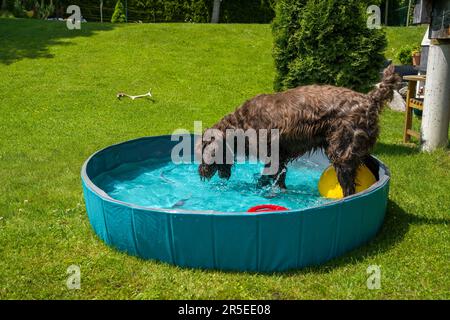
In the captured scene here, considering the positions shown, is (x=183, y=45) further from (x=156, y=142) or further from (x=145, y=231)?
(x=145, y=231)

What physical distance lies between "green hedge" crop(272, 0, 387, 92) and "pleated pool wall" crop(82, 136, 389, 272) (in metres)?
4.08

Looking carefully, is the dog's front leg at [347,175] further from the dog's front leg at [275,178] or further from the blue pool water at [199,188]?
the dog's front leg at [275,178]

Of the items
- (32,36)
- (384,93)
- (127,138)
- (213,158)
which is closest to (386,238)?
(384,93)

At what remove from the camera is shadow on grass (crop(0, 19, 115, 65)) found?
17.4 metres

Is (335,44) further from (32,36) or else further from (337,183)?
(32,36)

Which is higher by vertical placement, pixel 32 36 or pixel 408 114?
pixel 32 36

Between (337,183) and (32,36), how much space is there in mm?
17463

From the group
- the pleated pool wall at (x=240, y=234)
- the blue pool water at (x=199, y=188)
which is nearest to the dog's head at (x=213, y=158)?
the blue pool water at (x=199, y=188)

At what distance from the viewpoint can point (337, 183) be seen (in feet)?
20.6

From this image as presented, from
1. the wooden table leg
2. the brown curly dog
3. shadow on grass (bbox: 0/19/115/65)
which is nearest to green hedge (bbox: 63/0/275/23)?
shadow on grass (bbox: 0/19/115/65)

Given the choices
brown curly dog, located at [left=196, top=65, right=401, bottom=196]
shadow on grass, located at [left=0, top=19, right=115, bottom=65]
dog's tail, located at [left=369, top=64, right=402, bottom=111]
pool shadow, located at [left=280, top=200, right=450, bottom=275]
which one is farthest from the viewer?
shadow on grass, located at [left=0, top=19, right=115, bottom=65]

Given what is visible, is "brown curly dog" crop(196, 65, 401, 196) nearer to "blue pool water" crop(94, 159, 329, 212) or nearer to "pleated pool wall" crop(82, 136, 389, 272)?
"pleated pool wall" crop(82, 136, 389, 272)

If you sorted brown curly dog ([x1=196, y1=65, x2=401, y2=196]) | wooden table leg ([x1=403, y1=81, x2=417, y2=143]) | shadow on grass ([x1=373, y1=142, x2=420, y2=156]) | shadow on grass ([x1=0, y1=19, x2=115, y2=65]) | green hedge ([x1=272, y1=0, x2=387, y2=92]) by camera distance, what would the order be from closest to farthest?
1. brown curly dog ([x1=196, y1=65, x2=401, y2=196])
2. green hedge ([x1=272, y1=0, x2=387, y2=92])
3. shadow on grass ([x1=373, y1=142, x2=420, y2=156])
4. wooden table leg ([x1=403, y1=81, x2=417, y2=143])
5. shadow on grass ([x1=0, y1=19, x2=115, y2=65])

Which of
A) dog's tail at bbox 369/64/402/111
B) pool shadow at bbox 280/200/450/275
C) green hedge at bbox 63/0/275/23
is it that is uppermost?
green hedge at bbox 63/0/275/23
